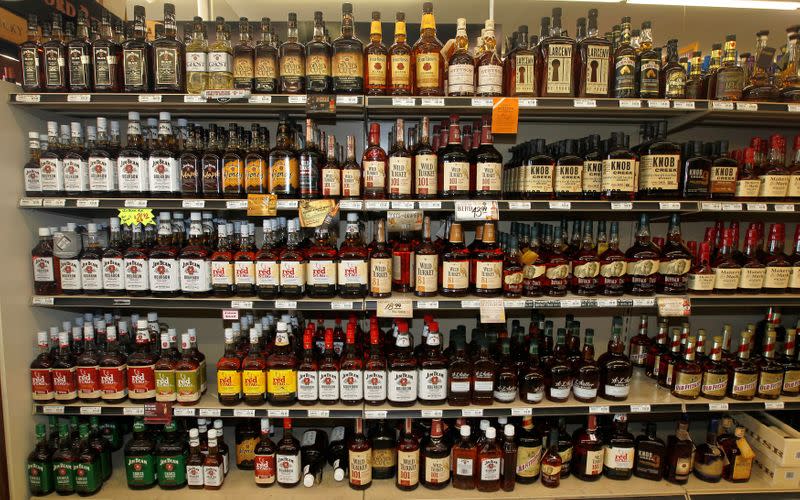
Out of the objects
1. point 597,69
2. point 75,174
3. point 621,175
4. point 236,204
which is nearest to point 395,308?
point 236,204

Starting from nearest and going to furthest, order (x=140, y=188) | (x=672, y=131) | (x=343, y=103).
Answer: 1. (x=343, y=103)
2. (x=140, y=188)
3. (x=672, y=131)

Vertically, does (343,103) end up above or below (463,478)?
above

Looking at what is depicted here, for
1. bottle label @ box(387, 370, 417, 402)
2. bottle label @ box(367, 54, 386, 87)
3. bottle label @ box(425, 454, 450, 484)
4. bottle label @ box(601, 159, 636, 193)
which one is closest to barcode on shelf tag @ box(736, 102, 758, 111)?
bottle label @ box(601, 159, 636, 193)

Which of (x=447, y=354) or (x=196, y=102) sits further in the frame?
(x=447, y=354)

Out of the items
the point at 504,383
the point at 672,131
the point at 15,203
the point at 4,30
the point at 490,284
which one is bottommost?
the point at 504,383

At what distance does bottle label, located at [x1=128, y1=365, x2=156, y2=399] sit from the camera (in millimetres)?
2374

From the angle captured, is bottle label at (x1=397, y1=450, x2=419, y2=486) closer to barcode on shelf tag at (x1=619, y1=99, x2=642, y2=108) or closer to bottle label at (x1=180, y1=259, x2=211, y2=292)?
bottle label at (x1=180, y1=259, x2=211, y2=292)

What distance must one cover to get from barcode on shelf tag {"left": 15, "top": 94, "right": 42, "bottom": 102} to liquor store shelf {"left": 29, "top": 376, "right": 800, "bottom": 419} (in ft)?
5.37

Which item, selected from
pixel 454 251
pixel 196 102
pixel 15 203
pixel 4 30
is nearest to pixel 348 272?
pixel 454 251

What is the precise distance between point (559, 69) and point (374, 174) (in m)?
1.12

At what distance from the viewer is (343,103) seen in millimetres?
2209

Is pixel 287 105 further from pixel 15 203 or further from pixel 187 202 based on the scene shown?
pixel 15 203

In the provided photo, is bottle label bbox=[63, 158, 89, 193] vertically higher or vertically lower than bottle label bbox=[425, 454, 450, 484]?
higher

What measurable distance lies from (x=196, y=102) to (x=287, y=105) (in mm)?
466
